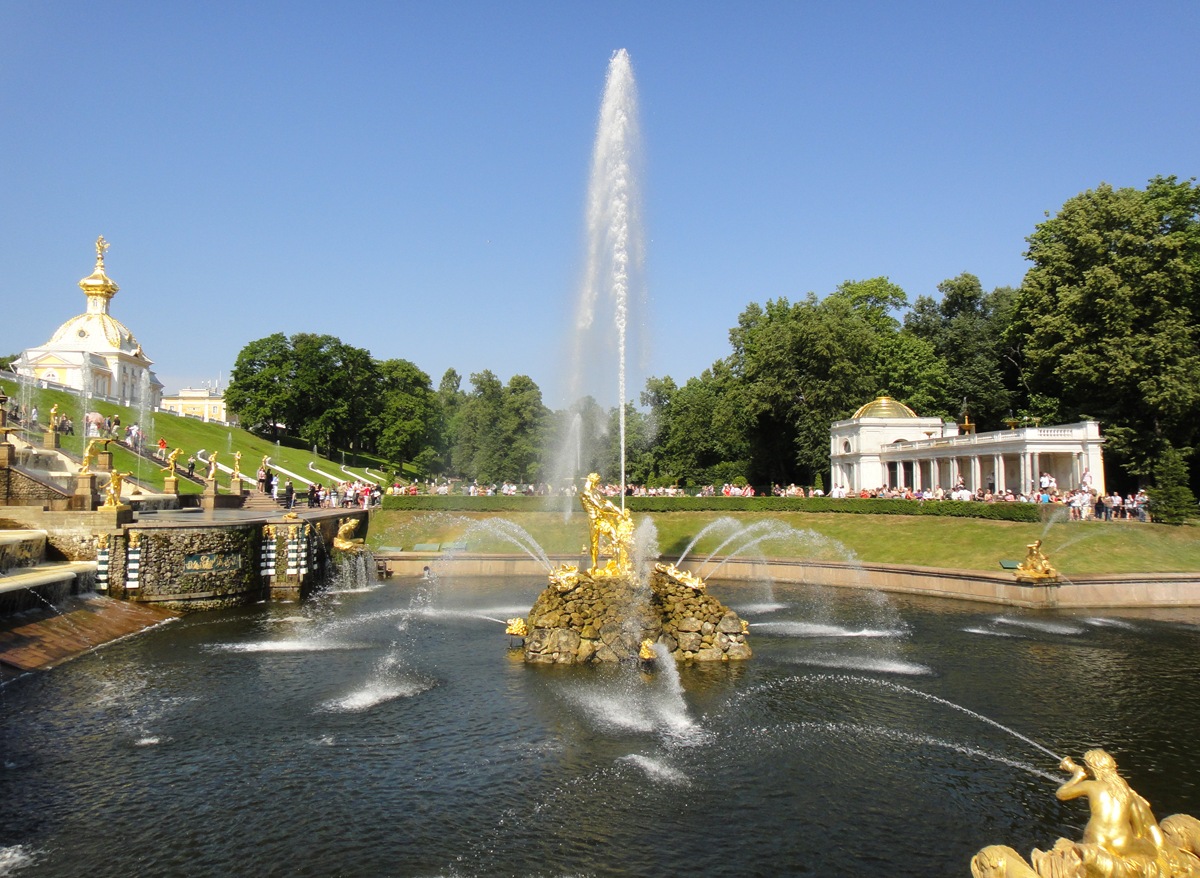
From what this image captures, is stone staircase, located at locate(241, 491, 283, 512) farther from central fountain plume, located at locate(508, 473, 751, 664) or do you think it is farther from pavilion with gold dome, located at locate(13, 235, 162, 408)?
pavilion with gold dome, located at locate(13, 235, 162, 408)

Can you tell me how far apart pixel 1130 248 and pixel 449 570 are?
42660 mm

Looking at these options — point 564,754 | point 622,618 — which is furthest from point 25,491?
point 564,754

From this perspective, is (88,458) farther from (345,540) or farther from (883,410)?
(883,410)

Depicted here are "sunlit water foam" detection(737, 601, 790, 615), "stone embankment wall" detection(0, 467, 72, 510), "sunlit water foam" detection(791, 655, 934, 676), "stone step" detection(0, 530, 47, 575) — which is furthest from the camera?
"stone embankment wall" detection(0, 467, 72, 510)

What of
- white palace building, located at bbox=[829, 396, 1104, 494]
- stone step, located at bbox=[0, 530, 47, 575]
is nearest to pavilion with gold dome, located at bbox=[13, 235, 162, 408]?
stone step, located at bbox=[0, 530, 47, 575]

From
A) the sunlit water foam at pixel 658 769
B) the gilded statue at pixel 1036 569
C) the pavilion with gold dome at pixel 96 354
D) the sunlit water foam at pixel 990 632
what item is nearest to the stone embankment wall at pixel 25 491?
the sunlit water foam at pixel 658 769

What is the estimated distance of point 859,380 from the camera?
215 ft

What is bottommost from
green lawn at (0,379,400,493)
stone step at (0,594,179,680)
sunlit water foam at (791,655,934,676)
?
sunlit water foam at (791,655,934,676)

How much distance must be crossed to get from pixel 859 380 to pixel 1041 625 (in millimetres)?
42530

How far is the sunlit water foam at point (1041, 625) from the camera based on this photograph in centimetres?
2405

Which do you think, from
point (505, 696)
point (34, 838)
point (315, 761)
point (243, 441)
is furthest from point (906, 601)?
point (243, 441)

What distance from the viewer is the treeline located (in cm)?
4681

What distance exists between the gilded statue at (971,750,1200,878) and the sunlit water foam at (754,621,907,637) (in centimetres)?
1545

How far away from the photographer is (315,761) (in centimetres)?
1340
